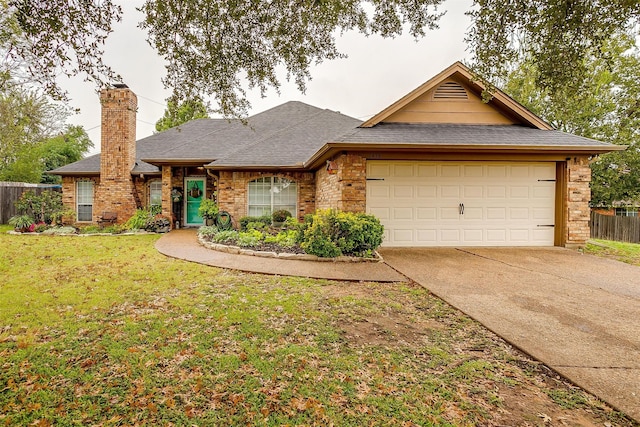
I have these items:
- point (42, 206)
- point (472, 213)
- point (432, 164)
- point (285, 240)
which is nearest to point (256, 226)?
point (285, 240)

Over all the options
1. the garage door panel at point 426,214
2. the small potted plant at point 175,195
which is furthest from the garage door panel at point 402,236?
the small potted plant at point 175,195

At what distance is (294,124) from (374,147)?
7.74 metres

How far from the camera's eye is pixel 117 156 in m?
12.9

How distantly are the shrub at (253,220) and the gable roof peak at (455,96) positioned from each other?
16.0 feet

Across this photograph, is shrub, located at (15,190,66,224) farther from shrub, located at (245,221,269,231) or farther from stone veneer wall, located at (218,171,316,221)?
shrub, located at (245,221,269,231)

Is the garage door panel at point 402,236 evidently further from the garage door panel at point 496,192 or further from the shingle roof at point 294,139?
the garage door panel at point 496,192

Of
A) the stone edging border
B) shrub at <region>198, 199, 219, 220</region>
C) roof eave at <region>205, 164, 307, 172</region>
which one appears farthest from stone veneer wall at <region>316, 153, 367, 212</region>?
shrub at <region>198, 199, 219, 220</region>

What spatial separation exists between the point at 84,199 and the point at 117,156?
2.69 metres

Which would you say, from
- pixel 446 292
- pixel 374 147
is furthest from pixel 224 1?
pixel 446 292

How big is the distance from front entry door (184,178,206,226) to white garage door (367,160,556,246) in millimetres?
8707

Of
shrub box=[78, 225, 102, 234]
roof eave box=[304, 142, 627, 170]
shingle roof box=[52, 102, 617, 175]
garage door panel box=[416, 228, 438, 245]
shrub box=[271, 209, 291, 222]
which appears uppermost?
shingle roof box=[52, 102, 617, 175]

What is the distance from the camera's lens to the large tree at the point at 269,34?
351cm

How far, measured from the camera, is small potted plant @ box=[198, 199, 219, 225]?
38.6ft

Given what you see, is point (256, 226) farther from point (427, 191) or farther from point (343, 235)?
point (427, 191)
